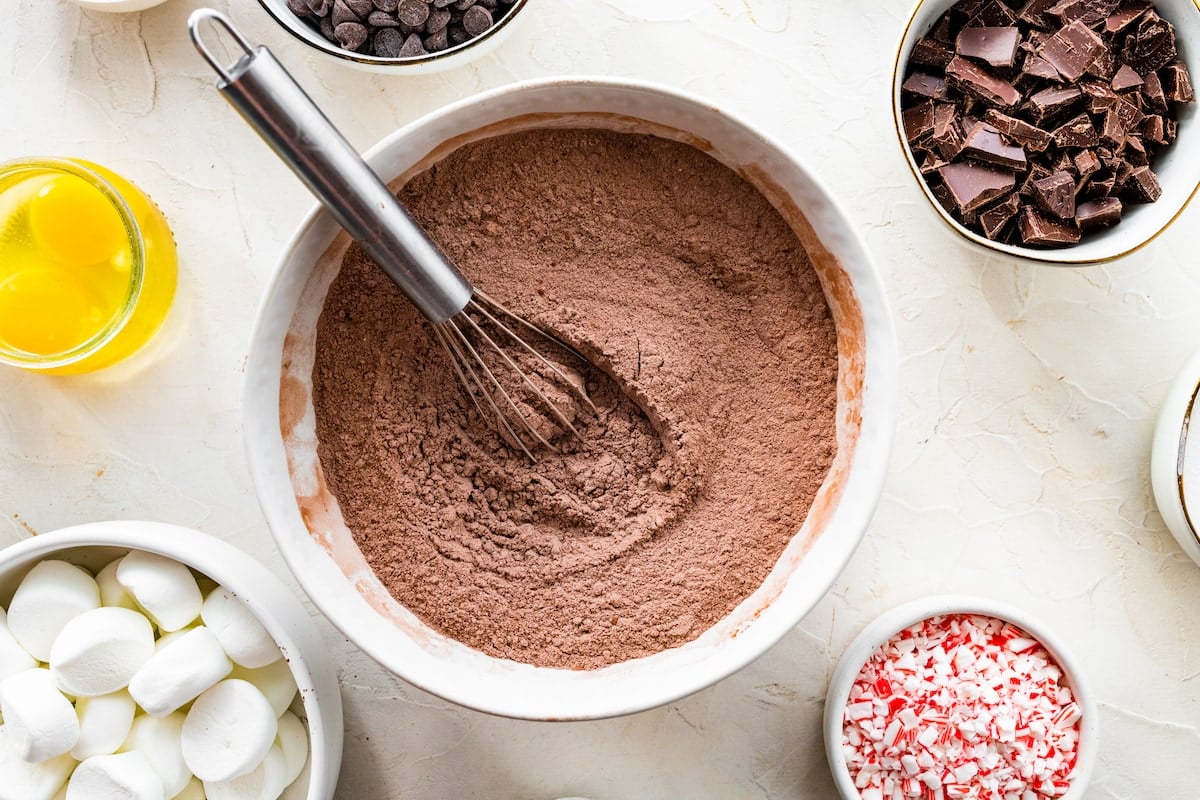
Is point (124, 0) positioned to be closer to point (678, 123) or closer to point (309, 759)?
point (678, 123)

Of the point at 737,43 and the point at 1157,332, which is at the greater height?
the point at 737,43

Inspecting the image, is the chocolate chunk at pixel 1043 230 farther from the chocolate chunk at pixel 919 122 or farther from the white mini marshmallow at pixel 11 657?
the white mini marshmallow at pixel 11 657

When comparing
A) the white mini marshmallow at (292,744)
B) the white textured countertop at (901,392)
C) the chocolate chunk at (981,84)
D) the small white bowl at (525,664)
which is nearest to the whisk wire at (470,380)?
the small white bowl at (525,664)

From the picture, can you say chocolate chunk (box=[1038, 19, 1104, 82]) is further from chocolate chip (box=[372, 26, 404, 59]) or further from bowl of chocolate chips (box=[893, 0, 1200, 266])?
chocolate chip (box=[372, 26, 404, 59])

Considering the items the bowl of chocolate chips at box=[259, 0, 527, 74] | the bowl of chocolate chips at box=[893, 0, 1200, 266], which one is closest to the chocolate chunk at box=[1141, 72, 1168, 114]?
the bowl of chocolate chips at box=[893, 0, 1200, 266]

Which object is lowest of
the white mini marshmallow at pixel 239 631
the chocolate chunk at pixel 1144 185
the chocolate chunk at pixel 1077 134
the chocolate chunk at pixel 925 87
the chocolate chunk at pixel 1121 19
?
the chocolate chunk at pixel 1144 185

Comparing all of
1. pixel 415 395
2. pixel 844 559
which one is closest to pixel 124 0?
pixel 415 395
